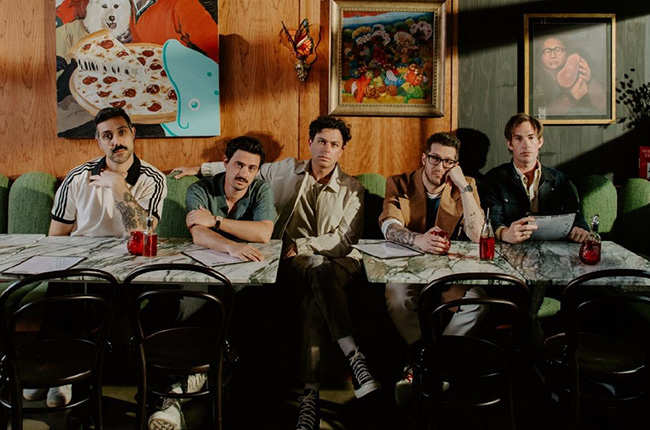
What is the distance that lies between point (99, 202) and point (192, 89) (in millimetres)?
1093

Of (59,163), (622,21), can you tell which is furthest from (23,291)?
(622,21)

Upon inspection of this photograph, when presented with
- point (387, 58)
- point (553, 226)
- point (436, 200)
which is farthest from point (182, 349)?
point (387, 58)

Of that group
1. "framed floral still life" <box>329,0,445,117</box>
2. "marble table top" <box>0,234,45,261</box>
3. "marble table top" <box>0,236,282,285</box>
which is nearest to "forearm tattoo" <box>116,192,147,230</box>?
"marble table top" <box>0,236,282,285</box>

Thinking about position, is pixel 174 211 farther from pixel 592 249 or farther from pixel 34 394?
pixel 592 249

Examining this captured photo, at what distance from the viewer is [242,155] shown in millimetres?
2955

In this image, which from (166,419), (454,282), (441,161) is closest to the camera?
(454,282)

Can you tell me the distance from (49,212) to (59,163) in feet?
1.45

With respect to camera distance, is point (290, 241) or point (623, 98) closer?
point (290, 241)

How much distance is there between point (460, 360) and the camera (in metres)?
2.03

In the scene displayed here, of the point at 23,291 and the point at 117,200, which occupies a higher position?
the point at 117,200

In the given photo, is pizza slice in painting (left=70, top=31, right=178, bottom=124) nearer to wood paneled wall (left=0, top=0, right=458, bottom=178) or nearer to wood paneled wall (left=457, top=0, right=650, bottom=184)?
wood paneled wall (left=0, top=0, right=458, bottom=178)

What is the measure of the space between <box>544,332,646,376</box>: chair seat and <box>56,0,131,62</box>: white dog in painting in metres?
3.31

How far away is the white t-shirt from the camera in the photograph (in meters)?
3.18

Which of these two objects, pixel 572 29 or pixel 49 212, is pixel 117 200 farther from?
pixel 572 29
